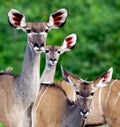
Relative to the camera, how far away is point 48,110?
941cm

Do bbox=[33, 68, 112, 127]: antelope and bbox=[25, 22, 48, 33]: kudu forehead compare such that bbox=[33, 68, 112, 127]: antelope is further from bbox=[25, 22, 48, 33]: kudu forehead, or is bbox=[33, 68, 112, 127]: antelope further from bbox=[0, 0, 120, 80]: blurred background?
bbox=[0, 0, 120, 80]: blurred background

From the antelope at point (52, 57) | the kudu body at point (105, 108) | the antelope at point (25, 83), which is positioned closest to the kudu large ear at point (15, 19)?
the antelope at point (25, 83)

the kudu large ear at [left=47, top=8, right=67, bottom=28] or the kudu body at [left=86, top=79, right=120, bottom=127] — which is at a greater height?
the kudu large ear at [left=47, top=8, right=67, bottom=28]

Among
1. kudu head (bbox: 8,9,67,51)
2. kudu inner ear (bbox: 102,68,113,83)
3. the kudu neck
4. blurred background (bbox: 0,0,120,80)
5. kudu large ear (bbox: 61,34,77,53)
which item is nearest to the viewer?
kudu head (bbox: 8,9,67,51)

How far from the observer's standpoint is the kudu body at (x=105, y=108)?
9.80 metres

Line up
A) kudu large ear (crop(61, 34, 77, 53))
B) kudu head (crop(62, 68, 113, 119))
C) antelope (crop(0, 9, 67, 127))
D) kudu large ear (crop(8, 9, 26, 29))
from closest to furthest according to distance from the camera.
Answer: antelope (crop(0, 9, 67, 127)), kudu large ear (crop(8, 9, 26, 29)), kudu head (crop(62, 68, 113, 119)), kudu large ear (crop(61, 34, 77, 53))

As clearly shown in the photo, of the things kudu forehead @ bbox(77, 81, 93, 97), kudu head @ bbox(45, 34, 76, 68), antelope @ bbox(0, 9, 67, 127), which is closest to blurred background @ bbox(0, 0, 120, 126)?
kudu head @ bbox(45, 34, 76, 68)

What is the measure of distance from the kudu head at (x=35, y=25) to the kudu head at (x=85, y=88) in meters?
0.81

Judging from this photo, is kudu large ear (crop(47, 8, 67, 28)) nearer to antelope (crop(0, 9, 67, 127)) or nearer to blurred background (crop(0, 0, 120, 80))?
antelope (crop(0, 9, 67, 127))

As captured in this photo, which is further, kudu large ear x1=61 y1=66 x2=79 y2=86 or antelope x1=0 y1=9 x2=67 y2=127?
kudu large ear x1=61 y1=66 x2=79 y2=86

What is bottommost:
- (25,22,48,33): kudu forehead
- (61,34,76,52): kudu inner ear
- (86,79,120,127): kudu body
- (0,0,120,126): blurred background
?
(0,0,120,126): blurred background

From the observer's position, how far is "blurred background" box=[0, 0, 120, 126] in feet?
50.5

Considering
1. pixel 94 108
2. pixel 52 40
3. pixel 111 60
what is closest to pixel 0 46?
pixel 52 40

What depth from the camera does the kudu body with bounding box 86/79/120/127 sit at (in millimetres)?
9797
